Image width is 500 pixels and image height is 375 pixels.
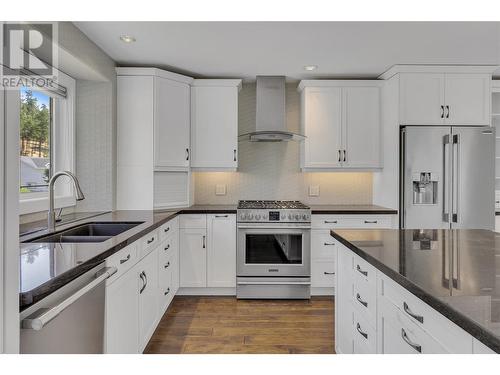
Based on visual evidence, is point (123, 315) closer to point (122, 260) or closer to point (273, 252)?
point (122, 260)

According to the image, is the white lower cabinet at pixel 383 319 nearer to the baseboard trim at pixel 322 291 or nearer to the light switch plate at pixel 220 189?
the baseboard trim at pixel 322 291

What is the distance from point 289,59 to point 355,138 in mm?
1150

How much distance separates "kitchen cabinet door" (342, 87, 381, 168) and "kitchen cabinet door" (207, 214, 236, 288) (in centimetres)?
148

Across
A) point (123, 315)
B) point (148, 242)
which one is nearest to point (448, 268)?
point (123, 315)

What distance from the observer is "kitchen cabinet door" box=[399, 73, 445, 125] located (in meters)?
3.55

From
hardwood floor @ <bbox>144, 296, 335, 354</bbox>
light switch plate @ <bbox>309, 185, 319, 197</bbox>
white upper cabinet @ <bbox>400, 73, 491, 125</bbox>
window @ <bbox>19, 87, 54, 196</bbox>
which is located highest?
white upper cabinet @ <bbox>400, 73, 491, 125</bbox>

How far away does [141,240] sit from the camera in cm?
229

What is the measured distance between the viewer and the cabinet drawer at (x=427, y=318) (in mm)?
897

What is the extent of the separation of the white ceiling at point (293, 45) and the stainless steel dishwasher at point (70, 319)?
6.53 feet

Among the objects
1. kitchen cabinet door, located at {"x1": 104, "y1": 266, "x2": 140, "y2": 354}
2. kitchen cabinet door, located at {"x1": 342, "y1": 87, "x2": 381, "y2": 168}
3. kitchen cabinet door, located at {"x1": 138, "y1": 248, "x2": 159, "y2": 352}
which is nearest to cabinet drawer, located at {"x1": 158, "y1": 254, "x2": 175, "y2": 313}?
kitchen cabinet door, located at {"x1": 138, "y1": 248, "x2": 159, "y2": 352}

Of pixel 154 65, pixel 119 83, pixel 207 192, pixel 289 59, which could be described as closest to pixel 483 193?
pixel 289 59

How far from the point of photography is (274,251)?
11.8 ft

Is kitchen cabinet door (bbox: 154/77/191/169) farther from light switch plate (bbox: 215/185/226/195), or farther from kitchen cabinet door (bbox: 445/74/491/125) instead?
kitchen cabinet door (bbox: 445/74/491/125)

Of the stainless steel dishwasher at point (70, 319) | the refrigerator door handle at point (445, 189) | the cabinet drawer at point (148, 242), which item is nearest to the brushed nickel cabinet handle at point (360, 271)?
the stainless steel dishwasher at point (70, 319)
